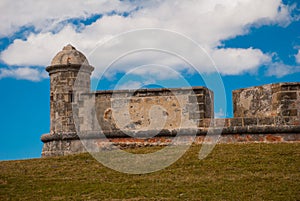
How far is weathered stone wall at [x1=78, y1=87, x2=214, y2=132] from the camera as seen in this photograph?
1379 cm

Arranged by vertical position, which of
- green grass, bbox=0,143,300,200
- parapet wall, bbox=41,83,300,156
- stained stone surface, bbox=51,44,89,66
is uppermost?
stained stone surface, bbox=51,44,89,66

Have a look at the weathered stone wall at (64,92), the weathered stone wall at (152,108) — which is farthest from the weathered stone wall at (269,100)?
the weathered stone wall at (64,92)

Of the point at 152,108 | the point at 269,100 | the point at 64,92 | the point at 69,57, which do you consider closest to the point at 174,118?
the point at 152,108

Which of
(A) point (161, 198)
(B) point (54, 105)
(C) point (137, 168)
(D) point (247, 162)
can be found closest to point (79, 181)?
(C) point (137, 168)

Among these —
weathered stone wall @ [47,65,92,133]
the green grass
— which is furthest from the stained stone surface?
the green grass

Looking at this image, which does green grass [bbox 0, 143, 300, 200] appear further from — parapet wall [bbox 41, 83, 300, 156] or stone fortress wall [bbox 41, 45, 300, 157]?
stone fortress wall [bbox 41, 45, 300, 157]

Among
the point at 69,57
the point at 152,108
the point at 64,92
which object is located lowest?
the point at 152,108

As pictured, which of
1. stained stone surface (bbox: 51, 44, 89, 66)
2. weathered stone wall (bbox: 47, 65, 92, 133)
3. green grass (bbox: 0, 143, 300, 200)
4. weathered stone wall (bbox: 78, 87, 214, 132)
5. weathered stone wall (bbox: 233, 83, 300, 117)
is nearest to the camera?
green grass (bbox: 0, 143, 300, 200)

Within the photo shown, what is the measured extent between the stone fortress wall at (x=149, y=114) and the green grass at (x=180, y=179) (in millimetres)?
1635

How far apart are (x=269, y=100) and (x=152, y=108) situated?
115 inches

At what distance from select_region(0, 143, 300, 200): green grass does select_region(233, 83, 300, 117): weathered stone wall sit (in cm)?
199

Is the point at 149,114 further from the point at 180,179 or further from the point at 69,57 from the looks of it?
the point at 180,179

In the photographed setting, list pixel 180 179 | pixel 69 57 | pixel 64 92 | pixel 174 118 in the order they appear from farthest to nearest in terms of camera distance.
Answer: pixel 69 57 < pixel 64 92 < pixel 174 118 < pixel 180 179

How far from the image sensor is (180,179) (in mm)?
9258
